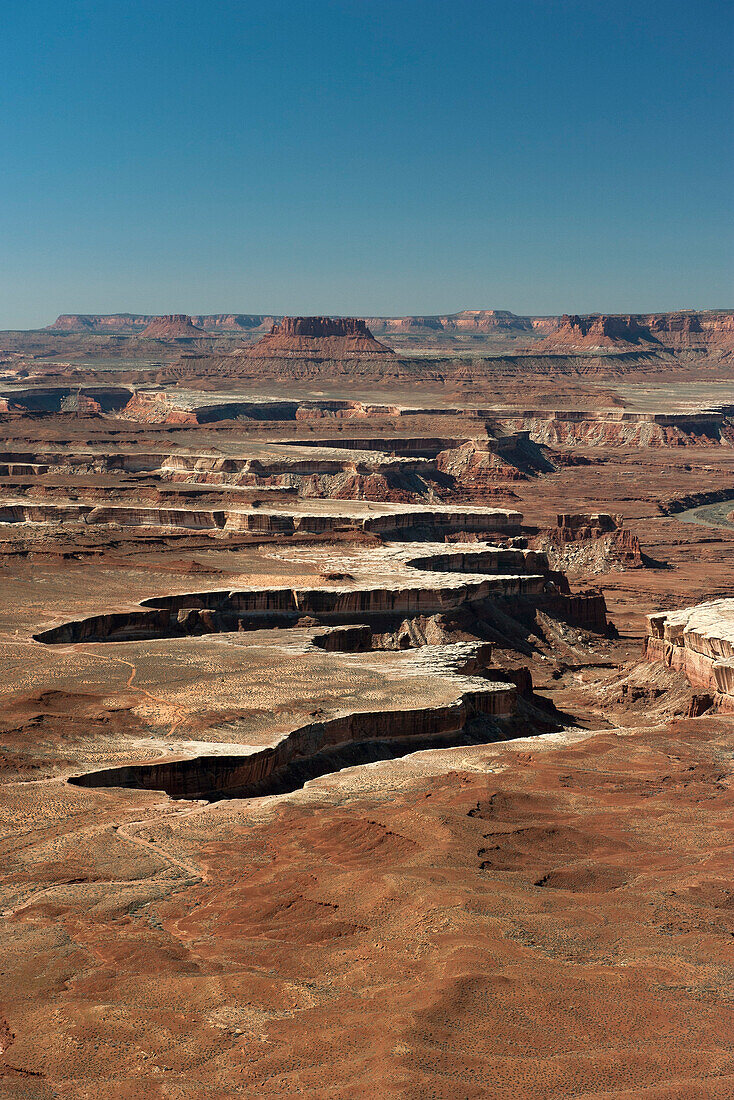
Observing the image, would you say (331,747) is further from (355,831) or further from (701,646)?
(701,646)

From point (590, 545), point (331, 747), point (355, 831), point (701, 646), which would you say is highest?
point (355, 831)

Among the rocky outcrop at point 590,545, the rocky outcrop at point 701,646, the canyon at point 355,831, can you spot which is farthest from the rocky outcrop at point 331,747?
the rocky outcrop at point 590,545

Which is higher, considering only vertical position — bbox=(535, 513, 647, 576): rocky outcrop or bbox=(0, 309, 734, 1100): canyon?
bbox=(0, 309, 734, 1100): canyon

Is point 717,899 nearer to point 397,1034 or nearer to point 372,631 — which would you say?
point 397,1034

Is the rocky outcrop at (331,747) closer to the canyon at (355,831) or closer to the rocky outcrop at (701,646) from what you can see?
the canyon at (355,831)

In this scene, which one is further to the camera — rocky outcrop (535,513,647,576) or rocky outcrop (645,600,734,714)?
rocky outcrop (535,513,647,576)

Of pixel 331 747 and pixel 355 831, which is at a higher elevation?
pixel 355 831

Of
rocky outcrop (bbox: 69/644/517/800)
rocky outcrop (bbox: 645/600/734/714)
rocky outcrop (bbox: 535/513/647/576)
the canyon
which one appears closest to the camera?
the canyon

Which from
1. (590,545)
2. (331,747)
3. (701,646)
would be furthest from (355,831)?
(590,545)

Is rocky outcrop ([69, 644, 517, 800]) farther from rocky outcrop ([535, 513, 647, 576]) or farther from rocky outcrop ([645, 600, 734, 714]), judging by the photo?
rocky outcrop ([535, 513, 647, 576])

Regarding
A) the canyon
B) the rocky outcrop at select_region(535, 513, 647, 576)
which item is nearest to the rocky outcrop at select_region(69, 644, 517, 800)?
the canyon
